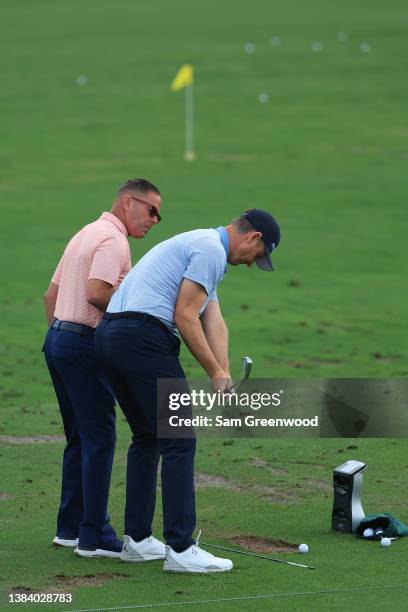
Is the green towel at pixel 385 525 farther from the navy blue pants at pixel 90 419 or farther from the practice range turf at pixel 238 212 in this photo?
the navy blue pants at pixel 90 419

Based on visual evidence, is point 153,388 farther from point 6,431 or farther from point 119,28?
point 119,28

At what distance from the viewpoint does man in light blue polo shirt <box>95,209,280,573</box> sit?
7.98 meters

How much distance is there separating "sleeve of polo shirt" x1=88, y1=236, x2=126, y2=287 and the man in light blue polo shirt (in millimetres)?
189

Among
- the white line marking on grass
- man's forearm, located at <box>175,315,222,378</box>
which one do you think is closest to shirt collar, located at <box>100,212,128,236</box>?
man's forearm, located at <box>175,315,222,378</box>

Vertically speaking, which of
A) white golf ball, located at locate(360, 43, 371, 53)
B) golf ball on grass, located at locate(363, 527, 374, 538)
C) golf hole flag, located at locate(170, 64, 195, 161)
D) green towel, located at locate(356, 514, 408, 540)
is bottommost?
golf ball on grass, located at locate(363, 527, 374, 538)

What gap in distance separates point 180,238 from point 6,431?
5067mm

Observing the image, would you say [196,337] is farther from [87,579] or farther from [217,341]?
[87,579]

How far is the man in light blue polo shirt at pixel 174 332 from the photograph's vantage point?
7984 mm

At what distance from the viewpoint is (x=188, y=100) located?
134 feet

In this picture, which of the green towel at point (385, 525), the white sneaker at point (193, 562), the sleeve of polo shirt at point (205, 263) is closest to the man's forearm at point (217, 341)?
the sleeve of polo shirt at point (205, 263)

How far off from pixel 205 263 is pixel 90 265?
0.95m

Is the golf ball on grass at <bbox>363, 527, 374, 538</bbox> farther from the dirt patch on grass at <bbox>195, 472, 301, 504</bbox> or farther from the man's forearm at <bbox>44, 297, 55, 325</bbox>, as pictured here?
the man's forearm at <bbox>44, 297, 55, 325</bbox>

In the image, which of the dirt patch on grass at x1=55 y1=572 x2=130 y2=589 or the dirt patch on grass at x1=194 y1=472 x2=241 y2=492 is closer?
the dirt patch on grass at x1=55 y1=572 x2=130 y2=589

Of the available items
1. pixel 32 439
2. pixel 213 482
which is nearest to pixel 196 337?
pixel 213 482
